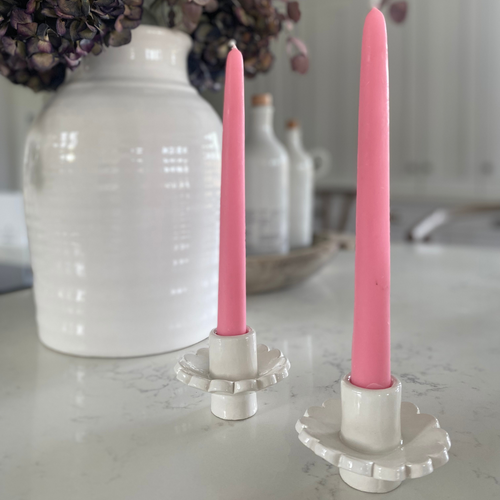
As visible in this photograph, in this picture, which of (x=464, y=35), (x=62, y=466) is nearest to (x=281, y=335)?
(x=62, y=466)

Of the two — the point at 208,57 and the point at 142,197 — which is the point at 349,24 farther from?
the point at 142,197

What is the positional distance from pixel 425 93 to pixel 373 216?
2.59 metres

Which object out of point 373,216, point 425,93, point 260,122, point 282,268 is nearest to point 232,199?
point 373,216

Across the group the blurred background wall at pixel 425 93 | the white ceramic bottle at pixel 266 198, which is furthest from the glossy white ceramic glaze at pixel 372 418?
the blurred background wall at pixel 425 93

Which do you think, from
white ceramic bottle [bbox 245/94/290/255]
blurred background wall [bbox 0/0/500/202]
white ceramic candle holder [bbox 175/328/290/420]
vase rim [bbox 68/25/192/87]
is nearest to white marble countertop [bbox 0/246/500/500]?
white ceramic candle holder [bbox 175/328/290/420]

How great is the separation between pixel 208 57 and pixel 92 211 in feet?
0.75

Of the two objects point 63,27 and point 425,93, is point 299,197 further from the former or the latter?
point 425,93

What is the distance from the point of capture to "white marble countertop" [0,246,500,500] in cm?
26

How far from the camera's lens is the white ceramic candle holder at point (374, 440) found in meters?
0.22

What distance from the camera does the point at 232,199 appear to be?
288 millimetres

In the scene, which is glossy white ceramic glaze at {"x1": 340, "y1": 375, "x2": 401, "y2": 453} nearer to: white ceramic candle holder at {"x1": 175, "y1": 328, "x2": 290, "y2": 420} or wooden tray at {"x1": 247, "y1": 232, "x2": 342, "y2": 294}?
white ceramic candle holder at {"x1": 175, "y1": 328, "x2": 290, "y2": 420}

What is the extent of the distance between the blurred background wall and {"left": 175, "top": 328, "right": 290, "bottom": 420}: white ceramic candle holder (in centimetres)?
242

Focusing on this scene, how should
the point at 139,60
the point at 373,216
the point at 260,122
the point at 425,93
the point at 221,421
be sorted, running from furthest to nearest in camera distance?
the point at 425,93 → the point at 260,122 → the point at 139,60 → the point at 221,421 → the point at 373,216

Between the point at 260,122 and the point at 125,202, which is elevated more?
the point at 260,122
